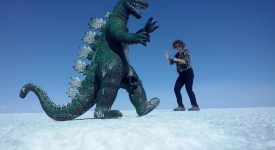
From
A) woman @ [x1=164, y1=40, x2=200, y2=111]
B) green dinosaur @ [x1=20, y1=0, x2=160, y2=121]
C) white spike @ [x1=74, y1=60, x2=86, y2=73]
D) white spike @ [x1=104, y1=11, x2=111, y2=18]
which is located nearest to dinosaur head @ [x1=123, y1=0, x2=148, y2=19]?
green dinosaur @ [x1=20, y1=0, x2=160, y2=121]

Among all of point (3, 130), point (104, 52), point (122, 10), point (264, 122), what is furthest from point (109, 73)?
point (264, 122)

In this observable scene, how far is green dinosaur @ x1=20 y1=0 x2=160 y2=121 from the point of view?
4.38 metres

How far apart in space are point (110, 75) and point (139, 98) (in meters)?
0.61

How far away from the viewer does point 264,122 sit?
3740 mm

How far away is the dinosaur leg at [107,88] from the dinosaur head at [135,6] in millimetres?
848

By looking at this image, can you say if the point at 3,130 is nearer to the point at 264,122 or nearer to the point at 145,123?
the point at 145,123

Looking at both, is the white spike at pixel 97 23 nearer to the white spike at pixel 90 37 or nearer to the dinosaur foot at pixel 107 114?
the white spike at pixel 90 37

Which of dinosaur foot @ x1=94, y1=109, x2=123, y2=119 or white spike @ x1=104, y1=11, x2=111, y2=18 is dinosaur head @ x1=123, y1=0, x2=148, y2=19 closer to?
white spike @ x1=104, y1=11, x2=111, y2=18

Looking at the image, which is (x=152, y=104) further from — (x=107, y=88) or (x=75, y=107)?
(x=75, y=107)

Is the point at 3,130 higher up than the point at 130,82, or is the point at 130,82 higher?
the point at 130,82

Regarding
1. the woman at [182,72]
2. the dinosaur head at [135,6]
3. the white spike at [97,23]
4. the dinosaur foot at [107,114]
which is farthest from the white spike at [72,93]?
the woman at [182,72]

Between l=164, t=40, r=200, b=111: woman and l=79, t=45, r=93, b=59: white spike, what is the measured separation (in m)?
2.01

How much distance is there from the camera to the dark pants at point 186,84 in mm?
6258

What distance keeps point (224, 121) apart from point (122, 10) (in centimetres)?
210
